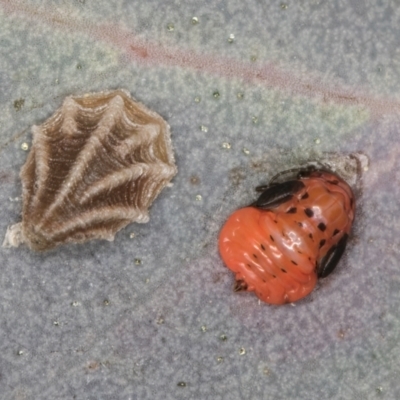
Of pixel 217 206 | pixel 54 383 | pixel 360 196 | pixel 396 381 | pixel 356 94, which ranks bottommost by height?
pixel 54 383

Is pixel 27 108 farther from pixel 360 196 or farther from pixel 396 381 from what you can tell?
pixel 396 381

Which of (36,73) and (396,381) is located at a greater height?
(36,73)

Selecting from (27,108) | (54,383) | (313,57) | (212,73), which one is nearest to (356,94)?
(313,57)
